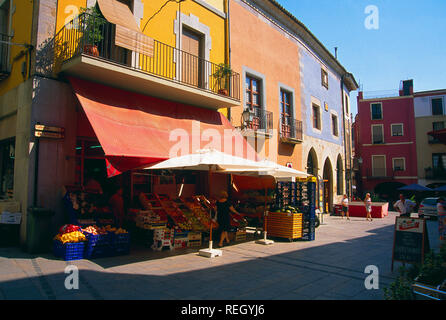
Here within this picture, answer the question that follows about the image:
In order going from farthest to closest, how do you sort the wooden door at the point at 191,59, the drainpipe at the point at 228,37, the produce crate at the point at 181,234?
the drainpipe at the point at 228,37 → the wooden door at the point at 191,59 → the produce crate at the point at 181,234

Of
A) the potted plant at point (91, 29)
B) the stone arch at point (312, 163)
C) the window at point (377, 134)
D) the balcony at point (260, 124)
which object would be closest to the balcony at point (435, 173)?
the window at point (377, 134)

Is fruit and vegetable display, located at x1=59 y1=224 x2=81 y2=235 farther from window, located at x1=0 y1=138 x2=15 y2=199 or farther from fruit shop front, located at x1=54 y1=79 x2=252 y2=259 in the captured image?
window, located at x1=0 y1=138 x2=15 y2=199

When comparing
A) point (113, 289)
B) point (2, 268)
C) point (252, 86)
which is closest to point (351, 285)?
point (113, 289)

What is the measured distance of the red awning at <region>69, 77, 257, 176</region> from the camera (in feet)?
23.4

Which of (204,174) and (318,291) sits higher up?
(204,174)

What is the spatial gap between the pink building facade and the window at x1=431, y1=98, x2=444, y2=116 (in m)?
1.93

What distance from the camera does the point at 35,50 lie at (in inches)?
293

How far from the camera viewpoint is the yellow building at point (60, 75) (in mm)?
7340

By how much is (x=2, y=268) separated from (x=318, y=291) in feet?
17.8

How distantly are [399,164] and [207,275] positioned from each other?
116 ft

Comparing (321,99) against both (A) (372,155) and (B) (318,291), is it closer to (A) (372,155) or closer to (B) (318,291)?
(B) (318,291)

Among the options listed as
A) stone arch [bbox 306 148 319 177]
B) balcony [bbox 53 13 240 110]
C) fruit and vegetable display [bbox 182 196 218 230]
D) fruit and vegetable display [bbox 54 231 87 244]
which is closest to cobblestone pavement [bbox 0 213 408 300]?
fruit and vegetable display [bbox 54 231 87 244]

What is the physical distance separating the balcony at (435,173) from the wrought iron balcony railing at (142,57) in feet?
95.2

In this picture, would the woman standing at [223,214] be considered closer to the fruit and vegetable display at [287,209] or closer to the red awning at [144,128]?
the red awning at [144,128]
